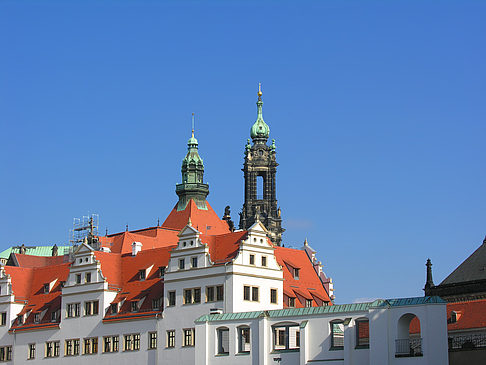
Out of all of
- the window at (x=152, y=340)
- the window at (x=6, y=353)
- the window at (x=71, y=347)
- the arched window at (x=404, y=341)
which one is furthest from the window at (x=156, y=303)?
the arched window at (x=404, y=341)

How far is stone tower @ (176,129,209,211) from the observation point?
14050 cm

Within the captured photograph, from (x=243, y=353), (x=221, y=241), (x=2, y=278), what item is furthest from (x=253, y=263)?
(x=2, y=278)

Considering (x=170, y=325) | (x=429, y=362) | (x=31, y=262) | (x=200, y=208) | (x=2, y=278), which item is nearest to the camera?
(x=429, y=362)

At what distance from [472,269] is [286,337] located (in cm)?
2626

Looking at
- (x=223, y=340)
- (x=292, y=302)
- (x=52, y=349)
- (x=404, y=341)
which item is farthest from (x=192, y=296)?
(x=404, y=341)

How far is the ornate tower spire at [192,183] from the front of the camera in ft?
461

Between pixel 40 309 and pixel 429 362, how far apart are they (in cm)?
4621

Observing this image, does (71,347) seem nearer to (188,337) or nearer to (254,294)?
(188,337)

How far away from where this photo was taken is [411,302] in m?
61.9

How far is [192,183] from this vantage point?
142375 millimetres

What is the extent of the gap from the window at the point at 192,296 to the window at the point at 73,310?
13182 millimetres

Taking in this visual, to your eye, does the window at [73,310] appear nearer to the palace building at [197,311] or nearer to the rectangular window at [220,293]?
the palace building at [197,311]

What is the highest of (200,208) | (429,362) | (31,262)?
(200,208)

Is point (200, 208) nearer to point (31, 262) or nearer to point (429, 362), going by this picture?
point (31, 262)
